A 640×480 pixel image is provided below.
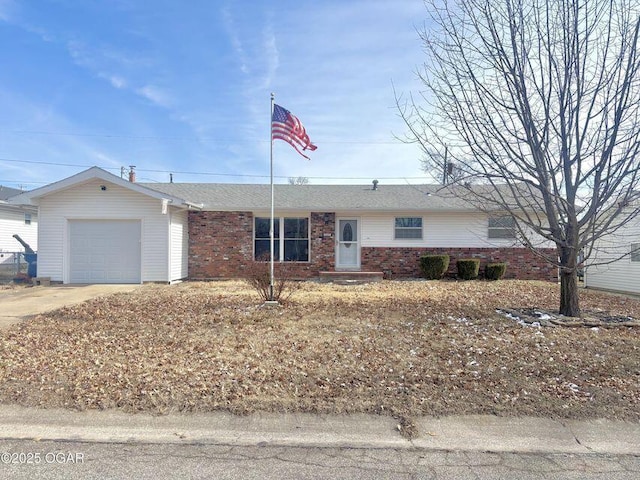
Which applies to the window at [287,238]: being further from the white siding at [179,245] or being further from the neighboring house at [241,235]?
the white siding at [179,245]

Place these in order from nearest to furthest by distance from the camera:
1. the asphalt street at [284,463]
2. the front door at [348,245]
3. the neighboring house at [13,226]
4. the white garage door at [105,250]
Answer: 1. the asphalt street at [284,463]
2. the white garage door at [105,250]
3. the front door at [348,245]
4. the neighboring house at [13,226]

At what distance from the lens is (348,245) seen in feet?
49.3

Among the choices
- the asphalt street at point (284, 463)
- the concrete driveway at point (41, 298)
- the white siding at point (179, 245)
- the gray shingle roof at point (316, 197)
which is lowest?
the asphalt street at point (284, 463)

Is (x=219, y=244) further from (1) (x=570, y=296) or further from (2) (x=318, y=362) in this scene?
(1) (x=570, y=296)

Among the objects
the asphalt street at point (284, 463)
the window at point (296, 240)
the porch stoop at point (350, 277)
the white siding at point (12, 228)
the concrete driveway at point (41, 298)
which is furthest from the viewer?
the white siding at point (12, 228)

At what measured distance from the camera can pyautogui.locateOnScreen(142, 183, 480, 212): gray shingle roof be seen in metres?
14.5

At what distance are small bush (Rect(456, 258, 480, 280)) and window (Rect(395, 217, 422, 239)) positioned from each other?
187cm

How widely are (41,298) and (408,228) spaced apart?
38.6 ft

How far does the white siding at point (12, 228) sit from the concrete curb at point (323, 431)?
715 inches

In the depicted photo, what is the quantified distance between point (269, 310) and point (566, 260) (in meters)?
5.94

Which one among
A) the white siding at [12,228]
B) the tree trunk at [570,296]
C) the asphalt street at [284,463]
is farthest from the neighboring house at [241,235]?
the asphalt street at [284,463]

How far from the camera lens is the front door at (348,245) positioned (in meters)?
14.9

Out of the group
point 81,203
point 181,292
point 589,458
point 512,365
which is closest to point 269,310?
point 181,292

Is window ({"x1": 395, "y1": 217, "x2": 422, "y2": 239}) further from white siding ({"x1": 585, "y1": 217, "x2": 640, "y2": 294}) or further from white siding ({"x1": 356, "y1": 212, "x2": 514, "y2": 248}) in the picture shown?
white siding ({"x1": 585, "y1": 217, "x2": 640, "y2": 294})
